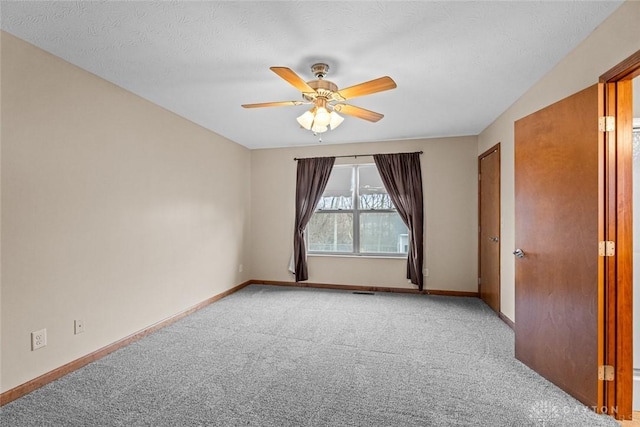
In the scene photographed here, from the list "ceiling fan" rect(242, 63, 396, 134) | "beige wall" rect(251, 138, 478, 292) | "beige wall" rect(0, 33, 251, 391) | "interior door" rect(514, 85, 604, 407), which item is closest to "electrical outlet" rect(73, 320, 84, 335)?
"beige wall" rect(0, 33, 251, 391)

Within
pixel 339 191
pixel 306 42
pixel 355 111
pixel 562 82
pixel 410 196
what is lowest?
pixel 410 196

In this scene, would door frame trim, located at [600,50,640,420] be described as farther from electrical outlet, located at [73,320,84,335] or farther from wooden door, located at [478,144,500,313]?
electrical outlet, located at [73,320,84,335]

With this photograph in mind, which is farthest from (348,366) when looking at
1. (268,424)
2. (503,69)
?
(503,69)

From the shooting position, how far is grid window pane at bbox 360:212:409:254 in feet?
15.6

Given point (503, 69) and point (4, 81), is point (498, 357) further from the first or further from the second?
point (4, 81)

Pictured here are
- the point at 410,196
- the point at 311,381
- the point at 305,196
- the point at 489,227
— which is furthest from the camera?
the point at 305,196

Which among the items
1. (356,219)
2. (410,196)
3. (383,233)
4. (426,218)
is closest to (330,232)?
(356,219)

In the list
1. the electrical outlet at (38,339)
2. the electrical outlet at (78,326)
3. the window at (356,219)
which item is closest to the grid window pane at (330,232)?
the window at (356,219)

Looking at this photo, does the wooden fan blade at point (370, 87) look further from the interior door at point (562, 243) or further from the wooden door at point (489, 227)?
Answer: the wooden door at point (489, 227)

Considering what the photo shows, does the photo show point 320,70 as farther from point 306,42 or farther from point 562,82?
point 562,82

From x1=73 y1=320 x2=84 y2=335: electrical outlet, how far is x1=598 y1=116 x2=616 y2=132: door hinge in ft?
12.7

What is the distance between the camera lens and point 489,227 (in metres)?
3.89

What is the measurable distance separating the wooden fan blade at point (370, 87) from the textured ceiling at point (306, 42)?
10.2 inches

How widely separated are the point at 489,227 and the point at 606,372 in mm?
2242
